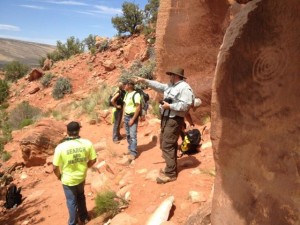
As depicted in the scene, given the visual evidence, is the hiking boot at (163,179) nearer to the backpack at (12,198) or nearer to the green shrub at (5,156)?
the backpack at (12,198)

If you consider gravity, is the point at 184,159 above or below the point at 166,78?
below

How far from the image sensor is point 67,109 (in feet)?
51.5

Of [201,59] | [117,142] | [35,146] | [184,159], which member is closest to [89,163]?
[184,159]

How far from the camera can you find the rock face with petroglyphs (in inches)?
117

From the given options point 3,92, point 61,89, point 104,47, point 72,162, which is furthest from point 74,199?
point 3,92

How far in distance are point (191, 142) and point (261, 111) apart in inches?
127

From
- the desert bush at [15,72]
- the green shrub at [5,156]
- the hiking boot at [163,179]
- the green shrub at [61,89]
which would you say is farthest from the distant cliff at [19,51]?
the hiking boot at [163,179]

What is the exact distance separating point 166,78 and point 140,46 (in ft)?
40.6

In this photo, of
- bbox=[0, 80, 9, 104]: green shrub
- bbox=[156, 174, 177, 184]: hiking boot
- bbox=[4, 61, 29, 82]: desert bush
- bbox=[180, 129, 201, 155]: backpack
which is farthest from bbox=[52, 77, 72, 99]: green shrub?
bbox=[156, 174, 177, 184]: hiking boot

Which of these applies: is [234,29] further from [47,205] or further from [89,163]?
[47,205]

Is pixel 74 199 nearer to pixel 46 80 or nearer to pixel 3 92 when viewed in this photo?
pixel 46 80

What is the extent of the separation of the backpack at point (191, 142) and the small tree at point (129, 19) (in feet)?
60.6

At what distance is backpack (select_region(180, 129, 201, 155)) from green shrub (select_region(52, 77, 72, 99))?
14.2 metres

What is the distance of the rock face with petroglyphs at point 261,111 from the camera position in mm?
2982
